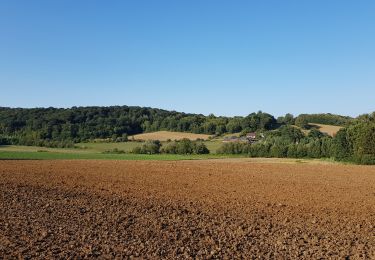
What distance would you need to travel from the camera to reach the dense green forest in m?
65.8

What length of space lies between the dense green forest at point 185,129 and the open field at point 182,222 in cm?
4293

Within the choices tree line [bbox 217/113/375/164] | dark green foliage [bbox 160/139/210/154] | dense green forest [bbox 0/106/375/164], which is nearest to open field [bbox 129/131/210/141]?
dense green forest [bbox 0/106/375/164]

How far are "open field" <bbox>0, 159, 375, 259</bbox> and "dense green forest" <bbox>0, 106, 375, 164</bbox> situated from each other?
42.9 meters

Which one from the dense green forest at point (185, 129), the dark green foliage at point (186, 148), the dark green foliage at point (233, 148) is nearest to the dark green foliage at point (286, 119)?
the dense green forest at point (185, 129)

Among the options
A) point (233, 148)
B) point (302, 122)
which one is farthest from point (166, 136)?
point (302, 122)

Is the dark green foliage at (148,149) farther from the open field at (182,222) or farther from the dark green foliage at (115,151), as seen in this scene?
the open field at (182,222)

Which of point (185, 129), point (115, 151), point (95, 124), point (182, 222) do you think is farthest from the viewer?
point (95, 124)

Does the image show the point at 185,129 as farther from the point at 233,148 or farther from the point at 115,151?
the point at 233,148

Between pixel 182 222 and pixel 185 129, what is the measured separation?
338 ft

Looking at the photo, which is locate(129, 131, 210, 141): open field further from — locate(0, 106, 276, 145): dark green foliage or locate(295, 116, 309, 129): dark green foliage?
locate(295, 116, 309, 129): dark green foliage

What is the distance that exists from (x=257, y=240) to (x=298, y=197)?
10598 millimetres

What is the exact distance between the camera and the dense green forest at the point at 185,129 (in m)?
65.8

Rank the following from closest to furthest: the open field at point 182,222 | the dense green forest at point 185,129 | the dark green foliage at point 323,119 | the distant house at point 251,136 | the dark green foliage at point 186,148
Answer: the open field at point 182,222 < the dense green forest at point 185,129 < the dark green foliage at point 186,148 < the distant house at point 251,136 < the dark green foliage at point 323,119

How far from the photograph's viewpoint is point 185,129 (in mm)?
117875
